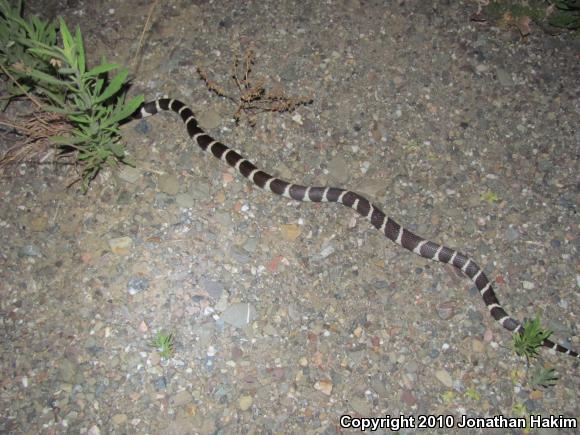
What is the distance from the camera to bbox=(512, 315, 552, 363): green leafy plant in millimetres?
3988

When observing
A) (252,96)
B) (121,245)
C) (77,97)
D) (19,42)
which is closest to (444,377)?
(121,245)

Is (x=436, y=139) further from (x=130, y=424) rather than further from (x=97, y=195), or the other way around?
(x=130, y=424)

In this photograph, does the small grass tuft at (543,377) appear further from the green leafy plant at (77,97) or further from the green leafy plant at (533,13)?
the green leafy plant at (77,97)

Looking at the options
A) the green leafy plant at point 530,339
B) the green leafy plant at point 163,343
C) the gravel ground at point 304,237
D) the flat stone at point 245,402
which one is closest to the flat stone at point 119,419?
the gravel ground at point 304,237

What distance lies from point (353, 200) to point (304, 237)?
2.20 ft

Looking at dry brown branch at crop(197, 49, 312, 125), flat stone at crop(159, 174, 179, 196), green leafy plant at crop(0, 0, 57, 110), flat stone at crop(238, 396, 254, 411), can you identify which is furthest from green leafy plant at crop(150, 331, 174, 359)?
green leafy plant at crop(0, 0, 57, 110)

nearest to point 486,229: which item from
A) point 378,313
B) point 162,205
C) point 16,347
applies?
point 378,313

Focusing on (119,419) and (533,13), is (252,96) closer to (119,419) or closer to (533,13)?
(119,419)

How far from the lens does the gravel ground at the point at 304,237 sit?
3.93 meters

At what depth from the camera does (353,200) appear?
4.92 m

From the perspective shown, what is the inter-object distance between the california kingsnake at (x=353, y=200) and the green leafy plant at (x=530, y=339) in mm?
121

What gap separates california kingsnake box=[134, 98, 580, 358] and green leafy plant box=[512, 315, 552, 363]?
12 cm

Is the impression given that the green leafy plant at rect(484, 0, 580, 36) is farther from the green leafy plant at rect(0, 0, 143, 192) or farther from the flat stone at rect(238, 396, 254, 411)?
the flat stone at rect(238, 396, 254, 411)

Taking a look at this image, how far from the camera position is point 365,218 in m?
4.92
